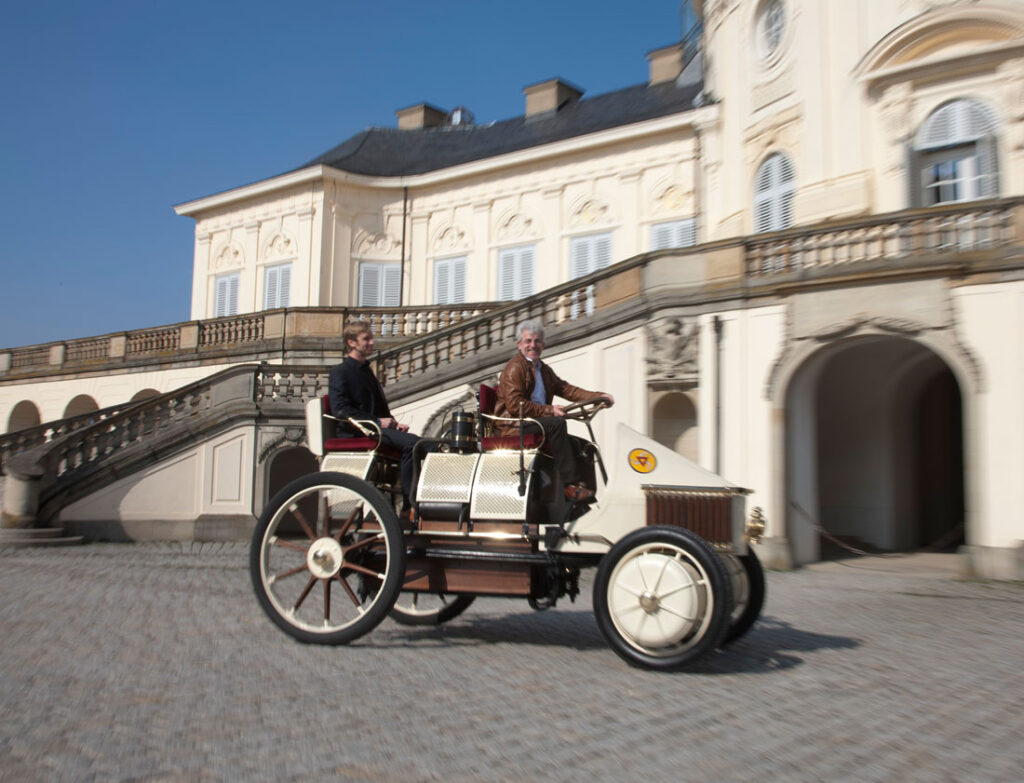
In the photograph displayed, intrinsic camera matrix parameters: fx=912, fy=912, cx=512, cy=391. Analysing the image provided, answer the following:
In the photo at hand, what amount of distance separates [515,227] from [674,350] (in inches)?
535

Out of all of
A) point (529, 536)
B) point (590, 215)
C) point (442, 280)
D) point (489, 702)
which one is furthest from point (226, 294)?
point (489, 702)

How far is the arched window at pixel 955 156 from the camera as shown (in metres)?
15.1

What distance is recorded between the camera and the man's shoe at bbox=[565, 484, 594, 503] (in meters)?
5.72

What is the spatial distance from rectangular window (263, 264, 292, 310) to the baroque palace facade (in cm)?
371

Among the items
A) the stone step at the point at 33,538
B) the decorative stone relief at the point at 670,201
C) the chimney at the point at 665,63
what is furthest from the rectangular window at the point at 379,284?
the stone step at the point at 33,538

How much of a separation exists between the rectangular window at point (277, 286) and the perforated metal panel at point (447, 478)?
22867mm

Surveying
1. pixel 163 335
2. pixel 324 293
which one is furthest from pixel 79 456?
pixel 324 293

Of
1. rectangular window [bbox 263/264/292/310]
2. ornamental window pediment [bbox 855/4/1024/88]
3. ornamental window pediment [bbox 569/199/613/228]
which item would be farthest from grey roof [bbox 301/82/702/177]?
ornamental window pediment [bbox 855/4/1024/88]

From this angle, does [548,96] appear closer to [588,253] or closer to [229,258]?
[588,253]

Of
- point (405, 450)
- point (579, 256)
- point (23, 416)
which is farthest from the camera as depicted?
point (23, 416)

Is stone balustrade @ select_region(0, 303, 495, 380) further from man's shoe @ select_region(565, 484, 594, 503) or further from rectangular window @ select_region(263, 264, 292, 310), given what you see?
man's shoe @ select_region(565, 484, 594, 503)

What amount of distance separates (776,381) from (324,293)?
17.6 metres

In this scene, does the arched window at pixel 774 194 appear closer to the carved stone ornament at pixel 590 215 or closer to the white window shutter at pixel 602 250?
the white window shutter at pixel 602 250

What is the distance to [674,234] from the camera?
23266 millimetres
